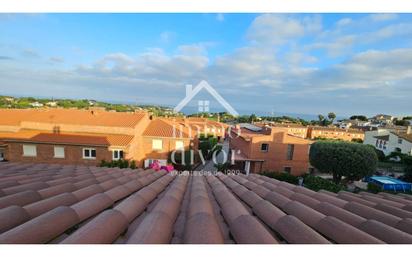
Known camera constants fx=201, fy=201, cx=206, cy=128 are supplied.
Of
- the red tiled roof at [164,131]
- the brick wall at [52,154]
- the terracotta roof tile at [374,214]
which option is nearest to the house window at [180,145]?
the red tiled roof at [164,131]

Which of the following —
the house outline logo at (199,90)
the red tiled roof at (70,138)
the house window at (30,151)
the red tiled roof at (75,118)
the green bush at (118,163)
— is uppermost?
the house outline logo at (199,90)

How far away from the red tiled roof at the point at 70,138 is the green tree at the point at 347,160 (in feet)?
58.8

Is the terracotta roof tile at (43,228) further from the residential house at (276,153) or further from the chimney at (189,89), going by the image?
the residential house at (276,153)

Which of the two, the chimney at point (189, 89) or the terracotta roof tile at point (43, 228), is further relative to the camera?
the chimney at point (189, 89)

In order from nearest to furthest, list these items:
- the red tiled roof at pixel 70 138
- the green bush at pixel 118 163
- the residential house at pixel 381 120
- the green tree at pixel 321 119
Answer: the green bush at pixel 118 163
the red tiled roof at pixel 70 138
the residential house at pixel 381 120
the green tree at pixel 321 119

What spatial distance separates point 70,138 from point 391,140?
47922mm

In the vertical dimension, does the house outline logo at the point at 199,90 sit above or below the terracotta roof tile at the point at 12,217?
above

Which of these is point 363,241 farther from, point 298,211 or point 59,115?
point 59,115

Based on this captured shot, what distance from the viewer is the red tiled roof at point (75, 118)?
1872cm

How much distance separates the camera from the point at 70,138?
1670 centimetres

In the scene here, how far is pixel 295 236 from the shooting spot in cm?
150
